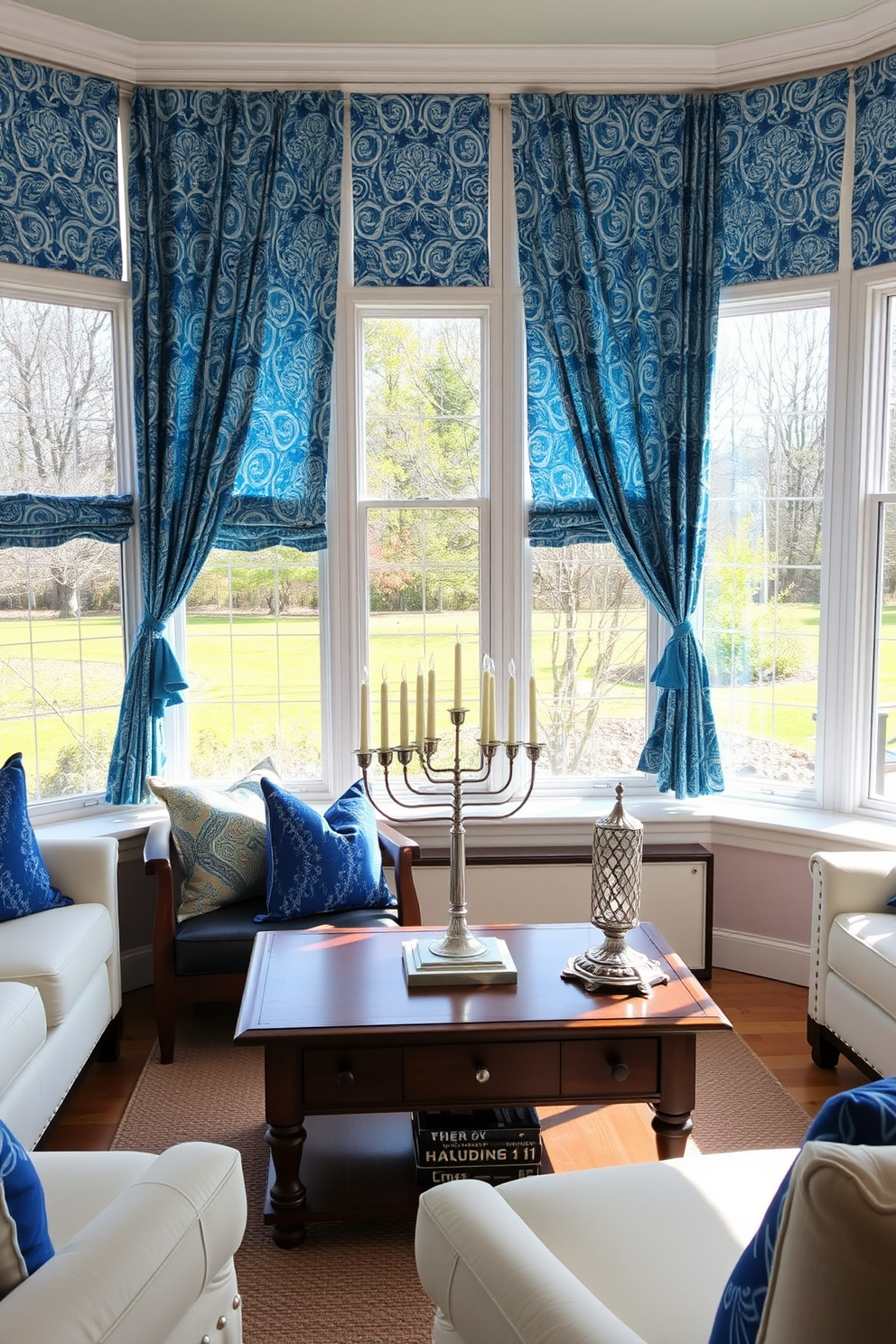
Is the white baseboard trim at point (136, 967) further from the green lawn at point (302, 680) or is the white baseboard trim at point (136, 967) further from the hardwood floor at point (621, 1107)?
the green lawn at point (302, 680)

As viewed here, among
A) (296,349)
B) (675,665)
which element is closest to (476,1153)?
(675,665)

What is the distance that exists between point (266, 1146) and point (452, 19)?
3809 millimetres

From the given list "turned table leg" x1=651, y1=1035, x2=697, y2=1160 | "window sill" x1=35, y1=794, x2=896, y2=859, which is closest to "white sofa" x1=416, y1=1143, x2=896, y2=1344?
"turned table leg" x1=651, y1=1035, x2=697, y2=1160

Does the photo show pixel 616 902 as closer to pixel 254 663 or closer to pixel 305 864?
pixel 305 864

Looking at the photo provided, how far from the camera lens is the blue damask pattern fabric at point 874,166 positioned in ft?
13.8

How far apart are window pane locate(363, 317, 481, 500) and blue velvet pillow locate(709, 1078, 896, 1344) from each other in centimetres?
360

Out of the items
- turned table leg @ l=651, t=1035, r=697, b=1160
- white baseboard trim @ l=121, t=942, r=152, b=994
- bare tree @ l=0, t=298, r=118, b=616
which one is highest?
bare tree @ l=0, t=298, r=118, b=616

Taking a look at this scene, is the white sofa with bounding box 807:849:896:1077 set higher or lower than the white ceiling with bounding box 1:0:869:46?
lower

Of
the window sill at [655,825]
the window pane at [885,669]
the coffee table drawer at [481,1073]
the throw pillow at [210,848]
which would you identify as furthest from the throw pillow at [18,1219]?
the window pane at [885,669]

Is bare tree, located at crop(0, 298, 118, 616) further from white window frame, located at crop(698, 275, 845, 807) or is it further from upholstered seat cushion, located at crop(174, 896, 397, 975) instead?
white window frame, located at crop(698, 275, 845, 807)

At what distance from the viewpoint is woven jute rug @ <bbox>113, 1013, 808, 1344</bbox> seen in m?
2.55

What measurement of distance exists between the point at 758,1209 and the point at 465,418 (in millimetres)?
3360

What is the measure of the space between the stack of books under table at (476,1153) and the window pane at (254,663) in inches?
83.7

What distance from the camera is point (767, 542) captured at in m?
4.70
